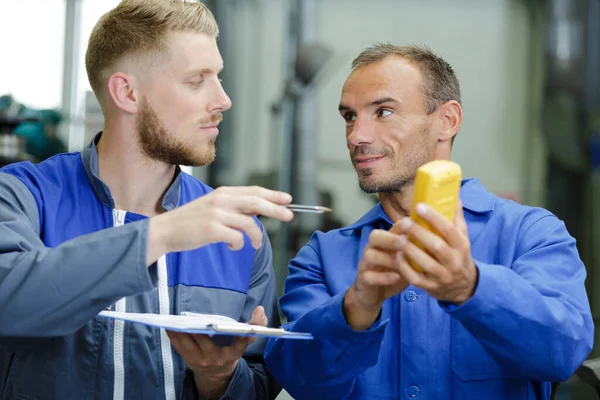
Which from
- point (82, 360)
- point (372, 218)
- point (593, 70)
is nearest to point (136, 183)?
point (82, 360)

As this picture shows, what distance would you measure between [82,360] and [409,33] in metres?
3.43

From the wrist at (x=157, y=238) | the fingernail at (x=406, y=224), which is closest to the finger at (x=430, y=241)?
the fingernail at (x=406, y=224)

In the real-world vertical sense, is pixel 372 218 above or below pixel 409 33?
below

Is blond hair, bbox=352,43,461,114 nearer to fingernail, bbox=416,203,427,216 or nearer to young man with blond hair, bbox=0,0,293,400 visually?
young man with blond hair, bbox=0,0,293,400

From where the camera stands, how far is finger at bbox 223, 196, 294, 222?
1.12m

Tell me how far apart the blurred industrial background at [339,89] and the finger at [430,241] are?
316cm

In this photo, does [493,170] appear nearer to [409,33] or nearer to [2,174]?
[409,33]

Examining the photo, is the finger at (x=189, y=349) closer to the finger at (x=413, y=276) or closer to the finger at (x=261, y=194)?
the finger at (x=261, y=194)

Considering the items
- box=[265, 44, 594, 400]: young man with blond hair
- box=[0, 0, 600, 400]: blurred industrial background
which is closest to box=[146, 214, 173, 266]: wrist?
box=[265, 44, 594, 400]: young man with blond hair

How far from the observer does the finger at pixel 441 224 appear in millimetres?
983

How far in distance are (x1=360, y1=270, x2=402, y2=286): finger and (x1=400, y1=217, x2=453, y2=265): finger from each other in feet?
0.36

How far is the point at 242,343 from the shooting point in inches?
50.6

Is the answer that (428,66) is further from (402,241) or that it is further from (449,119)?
(402,241)

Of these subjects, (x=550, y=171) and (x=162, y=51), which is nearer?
(x=162, y=51)
